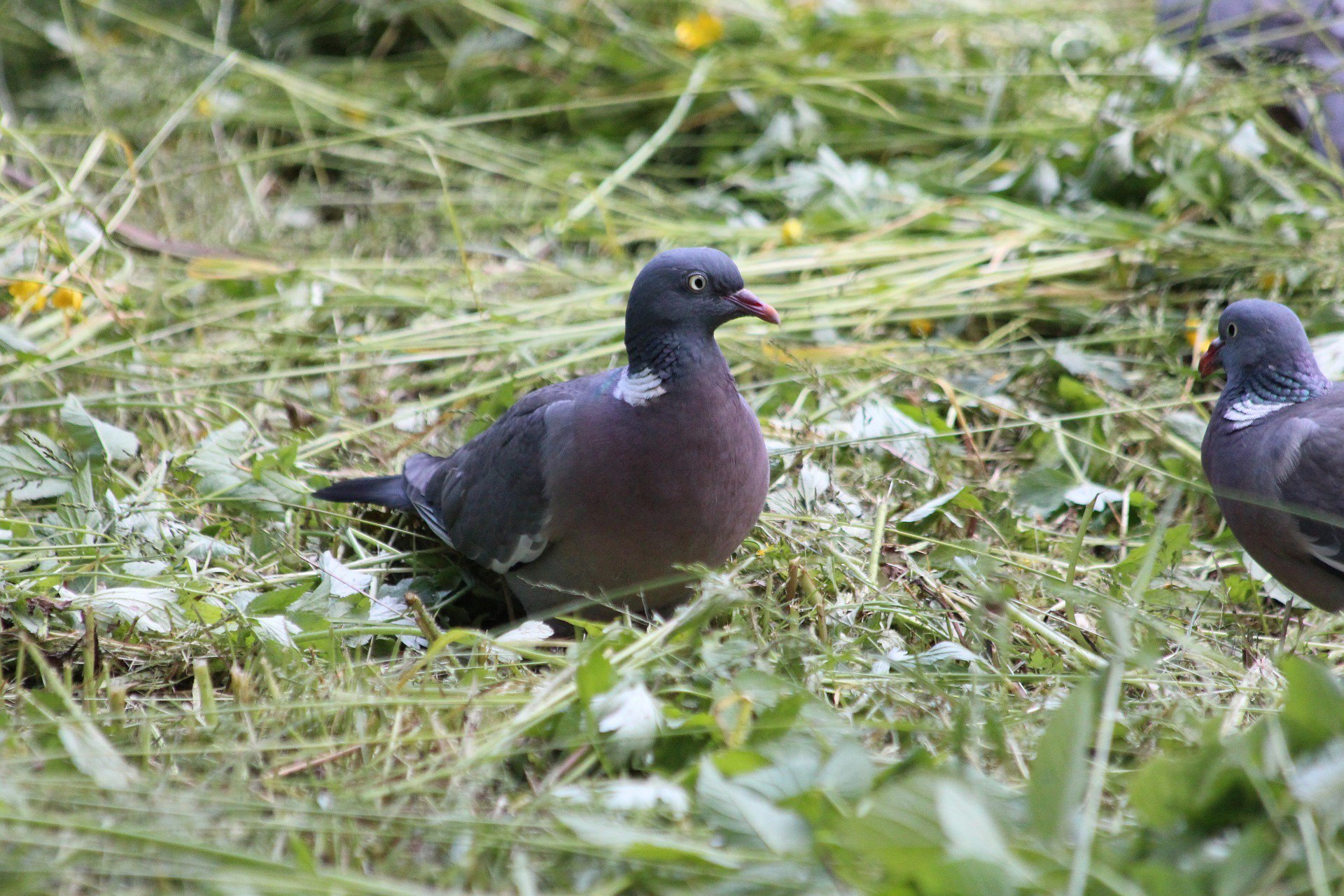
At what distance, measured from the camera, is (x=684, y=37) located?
4.99 metres

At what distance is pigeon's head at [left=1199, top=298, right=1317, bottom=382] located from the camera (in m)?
2.68

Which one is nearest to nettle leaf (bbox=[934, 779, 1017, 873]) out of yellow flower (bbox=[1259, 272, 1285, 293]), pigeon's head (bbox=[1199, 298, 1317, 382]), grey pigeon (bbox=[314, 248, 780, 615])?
grey pigeon (bbox=[314, 248, 780, 615])

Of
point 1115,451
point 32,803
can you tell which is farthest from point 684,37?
point 32,803

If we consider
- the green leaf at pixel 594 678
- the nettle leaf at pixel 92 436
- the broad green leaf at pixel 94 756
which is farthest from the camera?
the nettle leaf at pixel 92 436

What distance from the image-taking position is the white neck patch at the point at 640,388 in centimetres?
245

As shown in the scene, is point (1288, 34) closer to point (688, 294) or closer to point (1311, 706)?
point (688, 294)

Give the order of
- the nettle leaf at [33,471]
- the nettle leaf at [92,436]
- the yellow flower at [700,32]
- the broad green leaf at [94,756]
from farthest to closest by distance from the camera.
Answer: the yellow flower at [700,32] < the nettle leaf at [92,436] < the nettle leaf at [33,471] < the broad green leaf at [94,756]

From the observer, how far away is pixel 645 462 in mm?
2396

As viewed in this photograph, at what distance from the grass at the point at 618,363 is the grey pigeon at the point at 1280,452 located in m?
0.18

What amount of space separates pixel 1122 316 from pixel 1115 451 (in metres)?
0.82

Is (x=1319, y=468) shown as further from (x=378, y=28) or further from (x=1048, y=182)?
(x=378, y=28)

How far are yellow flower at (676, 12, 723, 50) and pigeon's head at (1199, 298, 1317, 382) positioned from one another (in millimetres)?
2880

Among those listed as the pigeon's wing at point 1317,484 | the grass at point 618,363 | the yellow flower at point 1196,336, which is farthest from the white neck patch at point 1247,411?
the yellow flower at point 1196,336

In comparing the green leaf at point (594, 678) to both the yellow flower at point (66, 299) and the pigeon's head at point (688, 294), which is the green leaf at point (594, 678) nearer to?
the pigeon's head at point (688, 294)
